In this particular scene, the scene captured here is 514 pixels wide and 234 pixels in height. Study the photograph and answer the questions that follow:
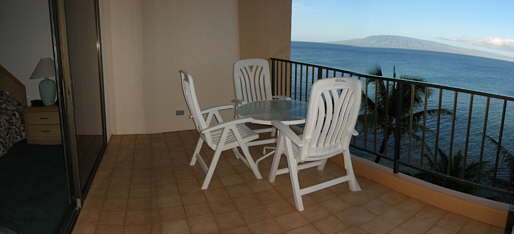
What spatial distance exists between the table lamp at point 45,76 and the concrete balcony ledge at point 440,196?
3.38 meters

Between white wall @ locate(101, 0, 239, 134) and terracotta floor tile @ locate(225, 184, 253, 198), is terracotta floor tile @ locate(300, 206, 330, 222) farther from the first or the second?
white wall @ locate(101, 0, 239, 134)

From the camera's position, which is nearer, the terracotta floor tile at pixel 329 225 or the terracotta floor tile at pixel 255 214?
the terracotta floor tile at pixel 329 225

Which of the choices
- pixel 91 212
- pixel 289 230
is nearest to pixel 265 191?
pixel 289 230

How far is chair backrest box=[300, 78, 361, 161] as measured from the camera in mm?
2693

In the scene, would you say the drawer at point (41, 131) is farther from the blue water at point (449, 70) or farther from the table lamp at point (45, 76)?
the blue water at point (449, 70)

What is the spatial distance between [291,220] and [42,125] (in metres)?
3.14

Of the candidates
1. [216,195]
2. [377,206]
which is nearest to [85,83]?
[216,195]

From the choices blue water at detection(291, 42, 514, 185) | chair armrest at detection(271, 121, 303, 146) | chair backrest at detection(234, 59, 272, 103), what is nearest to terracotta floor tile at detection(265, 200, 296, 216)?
chair armrest at detection(271, 121, 303, 146)

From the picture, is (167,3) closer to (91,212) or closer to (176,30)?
(176,30)

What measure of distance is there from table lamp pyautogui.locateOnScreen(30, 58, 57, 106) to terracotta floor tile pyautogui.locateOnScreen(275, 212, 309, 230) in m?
3.03

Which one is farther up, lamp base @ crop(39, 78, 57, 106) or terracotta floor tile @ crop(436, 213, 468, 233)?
lamp base @ crop(39, 78, 57, 106)

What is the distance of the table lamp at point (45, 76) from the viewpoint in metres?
4.10

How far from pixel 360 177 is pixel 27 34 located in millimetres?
3837

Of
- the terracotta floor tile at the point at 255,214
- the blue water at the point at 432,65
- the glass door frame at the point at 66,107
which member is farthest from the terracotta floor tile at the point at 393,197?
the blue water at the point at 432,65
